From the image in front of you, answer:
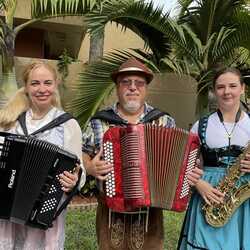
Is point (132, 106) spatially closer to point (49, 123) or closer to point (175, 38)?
point (49, 123)

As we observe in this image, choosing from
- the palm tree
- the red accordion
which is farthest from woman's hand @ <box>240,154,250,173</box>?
the palm tree

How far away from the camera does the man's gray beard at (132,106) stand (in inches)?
133

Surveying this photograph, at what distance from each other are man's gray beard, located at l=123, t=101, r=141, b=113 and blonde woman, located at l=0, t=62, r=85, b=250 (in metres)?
0.37

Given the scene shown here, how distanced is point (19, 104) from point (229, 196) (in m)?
1.53

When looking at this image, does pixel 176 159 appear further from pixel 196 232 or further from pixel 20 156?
pixel 20 156

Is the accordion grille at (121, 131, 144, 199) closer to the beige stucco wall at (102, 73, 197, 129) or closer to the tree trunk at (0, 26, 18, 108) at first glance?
the tree trunk at (0, 26, 18, 108)

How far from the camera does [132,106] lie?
3.37 metres

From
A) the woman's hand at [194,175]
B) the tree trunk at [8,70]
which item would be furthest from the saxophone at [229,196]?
the tree trunk at [8,70]

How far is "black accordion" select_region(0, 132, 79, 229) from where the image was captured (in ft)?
9.69

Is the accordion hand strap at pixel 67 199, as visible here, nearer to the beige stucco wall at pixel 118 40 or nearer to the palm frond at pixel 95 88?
the palm frond at pixel 95 88

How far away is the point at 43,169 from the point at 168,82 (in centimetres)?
879

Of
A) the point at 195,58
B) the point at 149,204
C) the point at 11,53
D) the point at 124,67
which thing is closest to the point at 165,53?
the point at 195,58

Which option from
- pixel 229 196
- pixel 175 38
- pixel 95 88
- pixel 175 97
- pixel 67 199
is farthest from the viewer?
pixel 175 97

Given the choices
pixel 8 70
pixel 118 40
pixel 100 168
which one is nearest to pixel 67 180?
pixel 100 168
